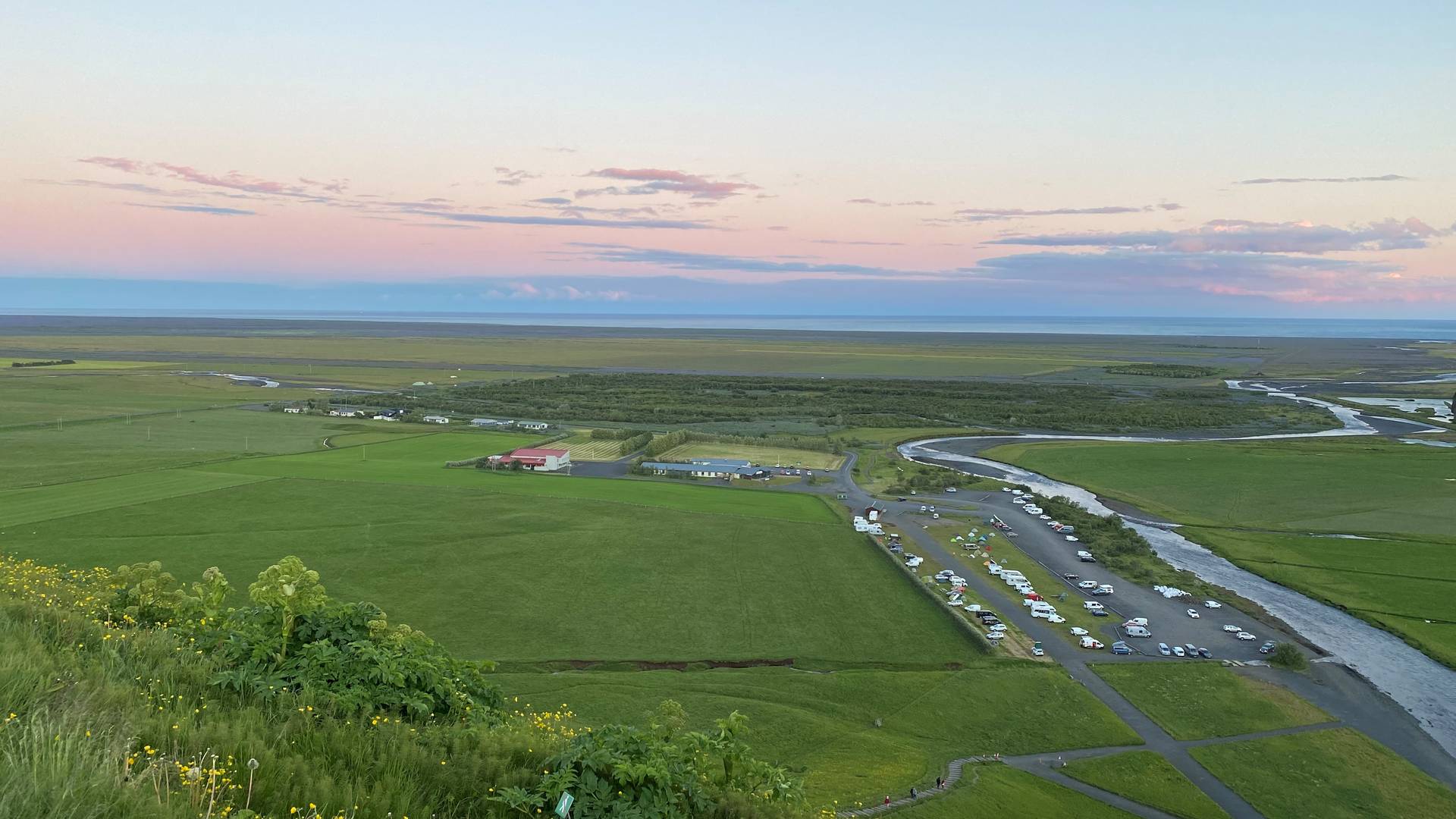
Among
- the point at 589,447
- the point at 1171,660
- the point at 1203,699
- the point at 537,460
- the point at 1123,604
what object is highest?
the point at 537,460

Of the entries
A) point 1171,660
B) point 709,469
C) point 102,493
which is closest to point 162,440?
point 102,493

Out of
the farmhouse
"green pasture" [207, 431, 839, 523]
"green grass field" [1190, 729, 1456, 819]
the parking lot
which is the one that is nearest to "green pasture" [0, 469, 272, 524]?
"green pasture" [207, 431, 839, 523]

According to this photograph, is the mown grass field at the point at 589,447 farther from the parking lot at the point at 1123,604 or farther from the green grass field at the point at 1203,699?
the green grass field at the point at 1203,699

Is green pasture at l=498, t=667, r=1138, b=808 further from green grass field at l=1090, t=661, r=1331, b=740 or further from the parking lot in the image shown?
the parking lot

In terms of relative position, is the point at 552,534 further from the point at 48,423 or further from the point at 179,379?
the point at 179,379

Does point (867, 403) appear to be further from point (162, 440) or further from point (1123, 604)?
point (162, 440)

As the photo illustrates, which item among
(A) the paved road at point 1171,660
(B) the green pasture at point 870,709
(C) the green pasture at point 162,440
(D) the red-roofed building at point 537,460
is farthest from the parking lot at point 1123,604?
(C) the green pasture at point 162,440
